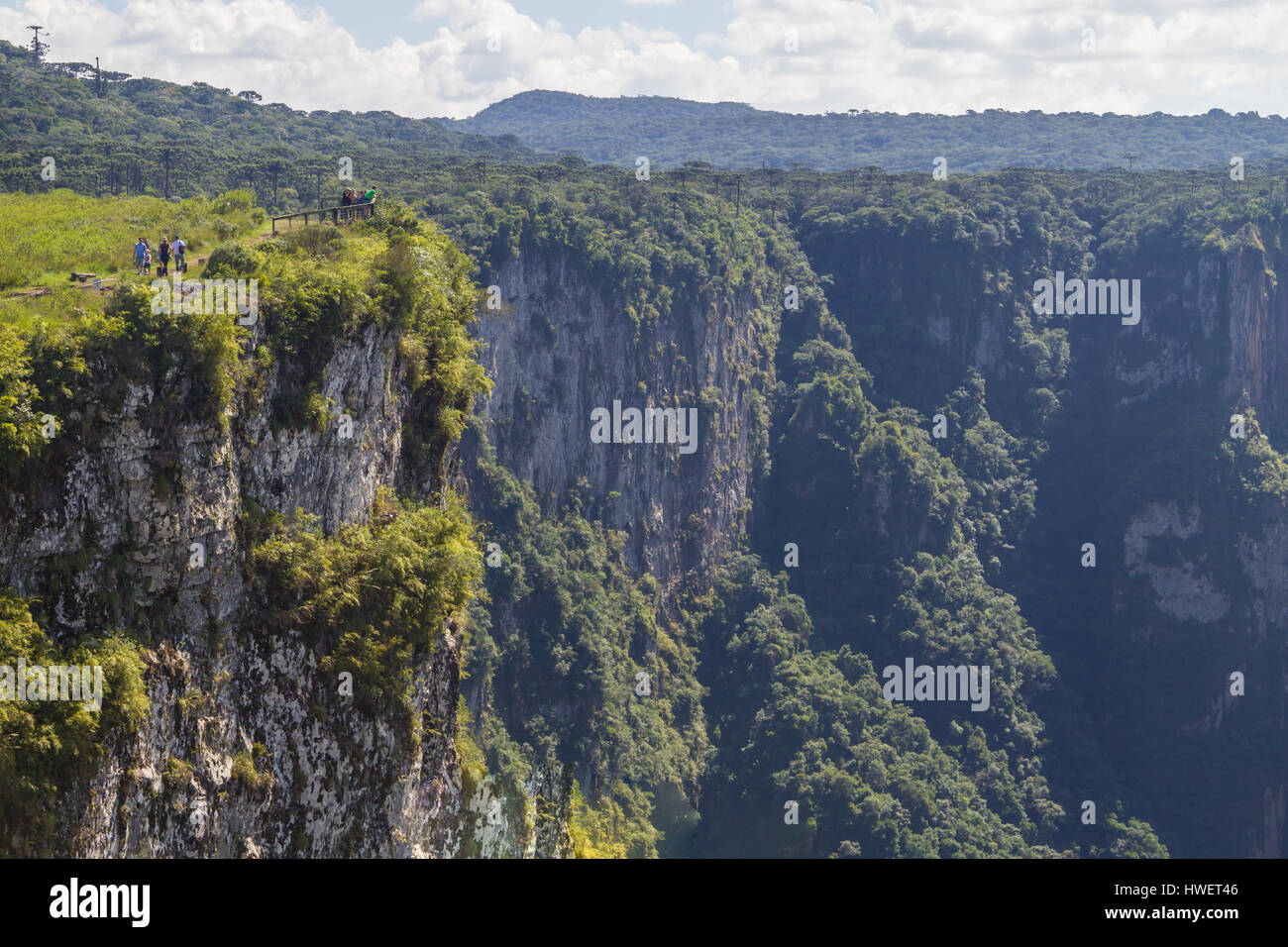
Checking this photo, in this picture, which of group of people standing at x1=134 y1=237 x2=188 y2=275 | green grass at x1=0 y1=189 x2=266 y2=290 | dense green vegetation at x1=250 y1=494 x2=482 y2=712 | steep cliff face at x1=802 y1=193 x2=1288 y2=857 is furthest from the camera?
steep cliff face at x1=802 y1=193 x2=1288 y2=857

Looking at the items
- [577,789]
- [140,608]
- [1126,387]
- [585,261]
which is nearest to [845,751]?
[577,789]

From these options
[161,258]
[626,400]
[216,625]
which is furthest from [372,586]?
[626,400]

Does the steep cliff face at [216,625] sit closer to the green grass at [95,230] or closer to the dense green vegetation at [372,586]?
the dense green vegetation at [372,586]

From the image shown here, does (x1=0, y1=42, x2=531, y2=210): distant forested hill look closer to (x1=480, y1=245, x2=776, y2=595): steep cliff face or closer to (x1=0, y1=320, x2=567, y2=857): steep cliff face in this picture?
(x1=480, y1=245, x2=776, y2=595): steep cliff face

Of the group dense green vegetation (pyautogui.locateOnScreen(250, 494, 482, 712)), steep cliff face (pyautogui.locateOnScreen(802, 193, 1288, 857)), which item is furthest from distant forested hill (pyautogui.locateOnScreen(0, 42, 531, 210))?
dense green vegetation (pyautogui.locateOnScreen(250, 494, 482, 712))

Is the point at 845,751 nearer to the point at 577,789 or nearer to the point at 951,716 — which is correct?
the point at 951,716

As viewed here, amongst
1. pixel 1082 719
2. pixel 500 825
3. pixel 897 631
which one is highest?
pixel 500 825
